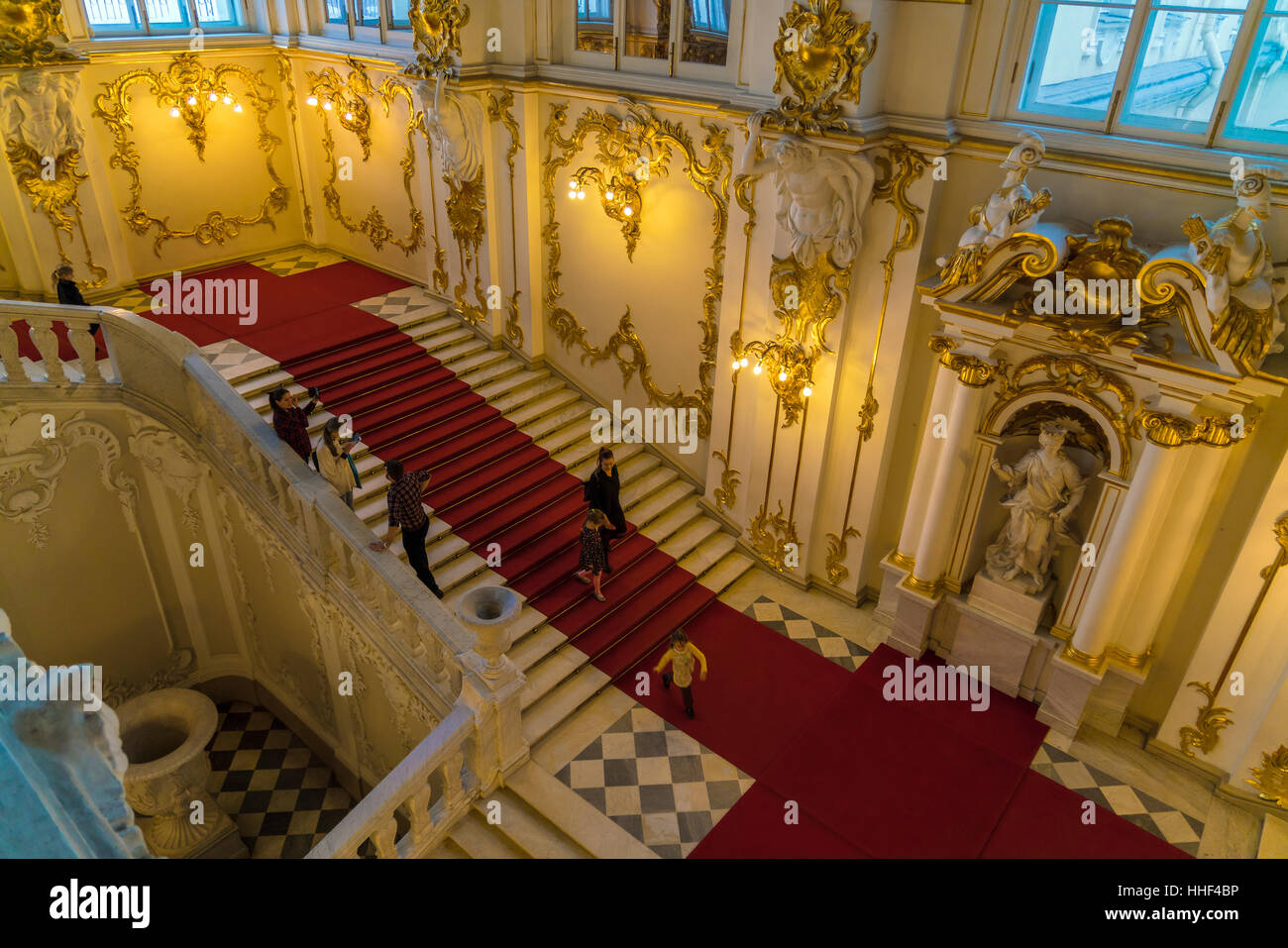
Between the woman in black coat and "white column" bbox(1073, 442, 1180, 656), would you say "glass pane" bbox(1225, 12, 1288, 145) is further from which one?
the woman in black coat

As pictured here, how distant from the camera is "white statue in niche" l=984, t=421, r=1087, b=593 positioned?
7352mm

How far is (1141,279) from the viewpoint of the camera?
613 centimetres

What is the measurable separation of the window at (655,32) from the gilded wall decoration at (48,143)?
656cm

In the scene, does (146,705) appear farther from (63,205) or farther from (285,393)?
(63,205)

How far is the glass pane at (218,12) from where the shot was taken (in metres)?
12.4

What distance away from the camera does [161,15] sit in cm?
1197

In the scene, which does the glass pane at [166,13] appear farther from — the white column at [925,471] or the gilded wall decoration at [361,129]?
the white column at [925,471]

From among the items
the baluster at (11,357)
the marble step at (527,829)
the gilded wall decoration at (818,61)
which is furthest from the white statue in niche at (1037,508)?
the baluster at (11,357)

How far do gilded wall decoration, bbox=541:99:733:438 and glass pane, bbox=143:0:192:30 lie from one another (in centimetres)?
632

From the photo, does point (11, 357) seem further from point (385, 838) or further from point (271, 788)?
point (385, 838)

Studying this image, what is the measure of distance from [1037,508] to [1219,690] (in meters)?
2.14

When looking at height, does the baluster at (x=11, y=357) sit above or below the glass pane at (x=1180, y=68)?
below

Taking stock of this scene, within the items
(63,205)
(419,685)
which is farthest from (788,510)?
(63,205)

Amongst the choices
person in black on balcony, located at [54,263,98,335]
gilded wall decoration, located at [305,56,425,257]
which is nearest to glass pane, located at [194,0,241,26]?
gilded wall decoration, located at [305,56,425,257]
